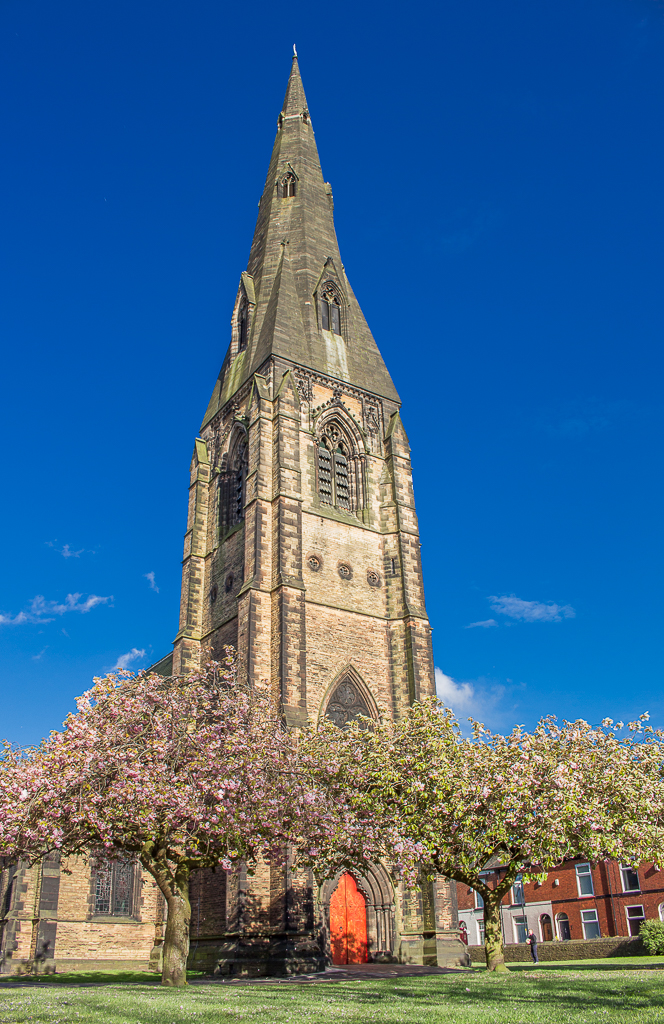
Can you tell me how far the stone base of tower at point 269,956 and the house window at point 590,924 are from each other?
23.3 m

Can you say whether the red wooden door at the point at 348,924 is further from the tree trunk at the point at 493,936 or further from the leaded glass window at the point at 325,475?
the leaded glass window at the point at 325,475

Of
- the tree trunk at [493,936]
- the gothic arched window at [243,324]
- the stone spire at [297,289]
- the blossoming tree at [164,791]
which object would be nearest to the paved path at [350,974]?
the tree trunk at [493,936]

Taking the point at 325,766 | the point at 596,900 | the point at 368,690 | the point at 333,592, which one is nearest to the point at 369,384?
the point at 333,592

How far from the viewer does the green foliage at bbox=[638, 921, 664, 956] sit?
28.2 m

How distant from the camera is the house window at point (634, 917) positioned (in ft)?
119

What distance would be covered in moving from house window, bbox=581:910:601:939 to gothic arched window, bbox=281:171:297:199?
40414 mm

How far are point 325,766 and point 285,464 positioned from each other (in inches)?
538

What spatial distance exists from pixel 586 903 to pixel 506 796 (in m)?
28.3

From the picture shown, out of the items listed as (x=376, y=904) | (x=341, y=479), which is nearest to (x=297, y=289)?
(x=341, y=479)

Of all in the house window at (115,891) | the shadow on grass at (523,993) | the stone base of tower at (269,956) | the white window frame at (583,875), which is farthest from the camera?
the white window frame at (583,875)

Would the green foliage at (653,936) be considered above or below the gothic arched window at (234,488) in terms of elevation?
below

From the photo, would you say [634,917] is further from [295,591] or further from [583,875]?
[295,591]

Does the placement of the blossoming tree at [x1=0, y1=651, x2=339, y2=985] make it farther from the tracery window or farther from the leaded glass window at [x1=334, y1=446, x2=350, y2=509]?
the leaded glass window at [x1=334, y1=446, x2=350, y2=509]

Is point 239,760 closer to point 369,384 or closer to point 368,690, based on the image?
point 368,690
